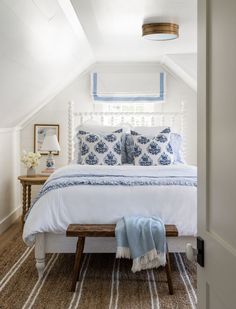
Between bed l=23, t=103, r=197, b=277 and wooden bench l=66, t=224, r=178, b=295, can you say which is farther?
bed l=23, t=103, r=197, b=277

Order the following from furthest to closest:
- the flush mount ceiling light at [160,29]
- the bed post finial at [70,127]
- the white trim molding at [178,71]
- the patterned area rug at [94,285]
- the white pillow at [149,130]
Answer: the bed post finial at [70,127]
the white trim molding at [178,71]
the white pillow at [149,130]
the flush mount ceiling light at [160,29]
the patterned area rug at [94,285]

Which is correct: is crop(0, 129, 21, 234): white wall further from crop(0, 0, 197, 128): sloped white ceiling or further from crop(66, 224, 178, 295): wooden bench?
crop(66, 224, 178, 295): wooden bench

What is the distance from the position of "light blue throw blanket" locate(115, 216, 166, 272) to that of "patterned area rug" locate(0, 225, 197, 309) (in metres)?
0.24

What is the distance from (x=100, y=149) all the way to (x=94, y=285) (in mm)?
1919

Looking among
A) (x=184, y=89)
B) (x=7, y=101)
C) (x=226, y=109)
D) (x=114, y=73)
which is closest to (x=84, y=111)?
(x=114, y=73)

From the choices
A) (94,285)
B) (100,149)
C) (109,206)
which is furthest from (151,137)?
(94,285)

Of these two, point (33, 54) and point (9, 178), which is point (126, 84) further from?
point (33, 54)

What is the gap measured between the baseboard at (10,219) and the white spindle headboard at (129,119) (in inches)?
38.5

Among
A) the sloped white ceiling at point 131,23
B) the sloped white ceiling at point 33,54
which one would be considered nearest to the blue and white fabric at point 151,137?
the sloped white ceiling at point 131,23

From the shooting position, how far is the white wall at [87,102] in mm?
6035

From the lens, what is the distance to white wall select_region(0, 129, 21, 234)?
16.5 ft

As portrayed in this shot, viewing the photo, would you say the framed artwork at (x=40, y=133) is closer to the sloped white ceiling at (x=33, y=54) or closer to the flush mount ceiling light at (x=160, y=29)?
the sloped white ceiling at (x=33, y=54)

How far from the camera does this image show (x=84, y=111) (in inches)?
240

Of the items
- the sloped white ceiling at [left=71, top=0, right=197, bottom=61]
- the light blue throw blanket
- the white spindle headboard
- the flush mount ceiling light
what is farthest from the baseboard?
the flush mount ceiling light
